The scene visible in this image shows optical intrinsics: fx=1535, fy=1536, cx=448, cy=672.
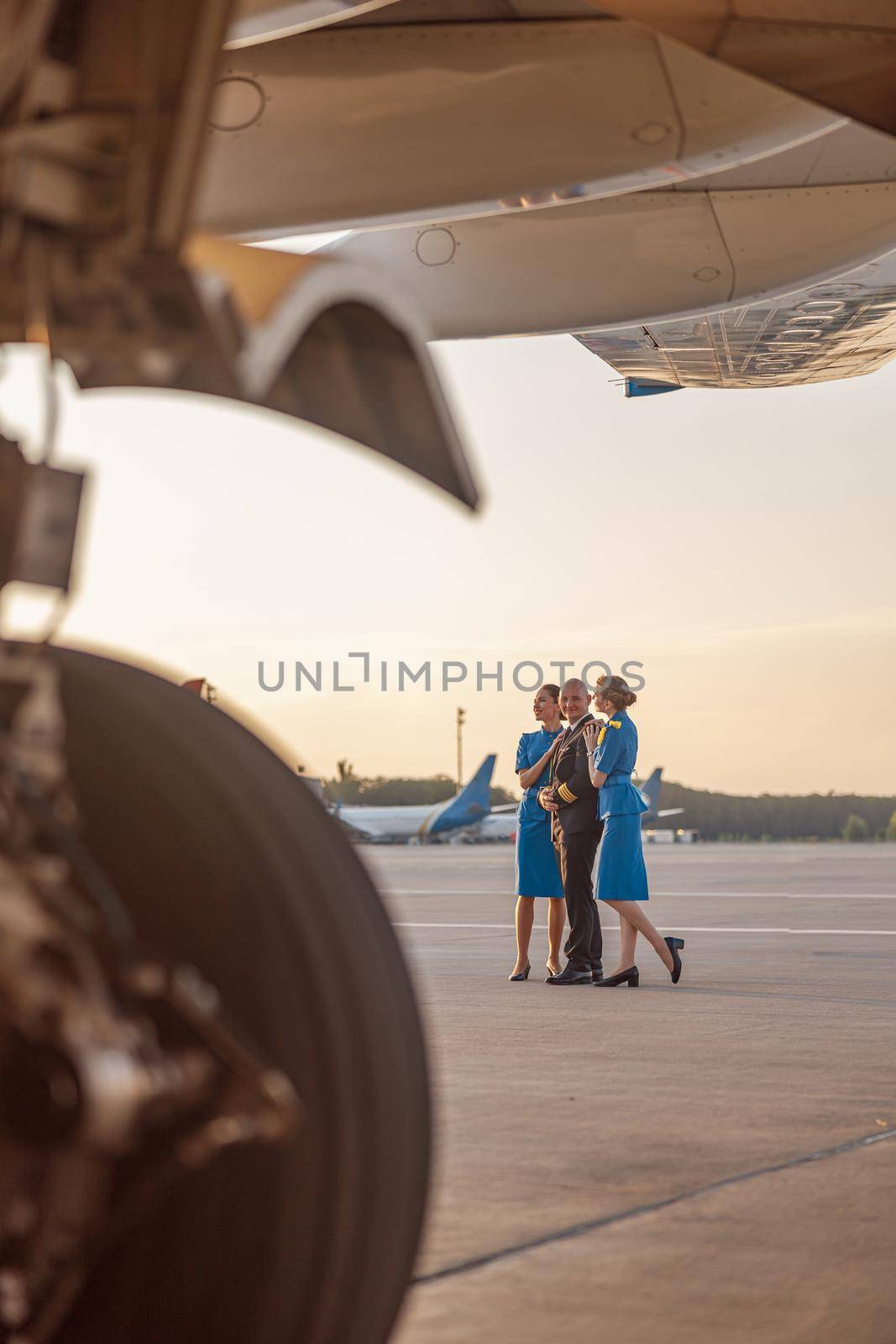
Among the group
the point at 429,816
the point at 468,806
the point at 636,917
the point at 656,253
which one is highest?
the point at 656,253

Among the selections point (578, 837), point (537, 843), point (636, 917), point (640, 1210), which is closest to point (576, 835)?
point (578, 837)

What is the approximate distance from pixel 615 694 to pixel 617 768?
387 millimetres

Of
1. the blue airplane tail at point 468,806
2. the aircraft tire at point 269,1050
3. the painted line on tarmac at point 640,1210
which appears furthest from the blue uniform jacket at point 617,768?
the blue airplane tail at point 468,806

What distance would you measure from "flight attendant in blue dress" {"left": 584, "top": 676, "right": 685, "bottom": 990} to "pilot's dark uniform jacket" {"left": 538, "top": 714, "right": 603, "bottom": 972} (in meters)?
0.11

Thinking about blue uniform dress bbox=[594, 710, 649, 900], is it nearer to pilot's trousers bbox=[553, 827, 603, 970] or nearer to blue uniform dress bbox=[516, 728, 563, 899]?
pilot's trousers bbox=[553, 827, 603, 970]

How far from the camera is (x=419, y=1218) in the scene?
1.70 metres

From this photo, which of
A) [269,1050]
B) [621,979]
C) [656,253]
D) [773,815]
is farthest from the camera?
[773,815]

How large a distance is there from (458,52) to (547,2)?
236 millimetres

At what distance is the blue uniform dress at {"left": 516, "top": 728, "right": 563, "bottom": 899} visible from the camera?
7863mm

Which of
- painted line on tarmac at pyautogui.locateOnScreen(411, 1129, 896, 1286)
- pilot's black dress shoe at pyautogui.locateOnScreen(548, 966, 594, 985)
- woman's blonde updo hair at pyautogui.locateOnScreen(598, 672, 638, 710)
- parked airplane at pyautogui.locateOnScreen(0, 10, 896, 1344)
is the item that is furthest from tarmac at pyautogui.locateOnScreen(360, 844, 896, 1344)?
woman's blonde updo hair at pyautogui.locateOnScreen(598, 672, 638, 710)

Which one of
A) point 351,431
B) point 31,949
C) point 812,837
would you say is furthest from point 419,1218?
point 812,837

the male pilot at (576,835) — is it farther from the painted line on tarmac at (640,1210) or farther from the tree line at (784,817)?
the tree line at (784,817)

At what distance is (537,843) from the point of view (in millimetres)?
8008

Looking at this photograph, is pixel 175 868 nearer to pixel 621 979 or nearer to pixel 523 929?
pixel 621 979
